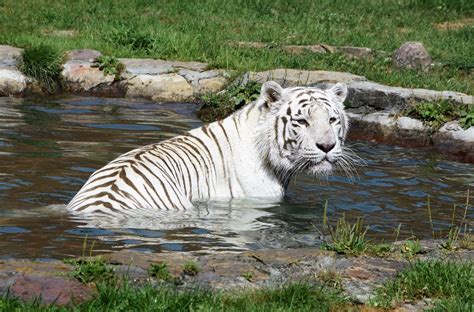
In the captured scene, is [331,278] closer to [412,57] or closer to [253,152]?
[253,152]

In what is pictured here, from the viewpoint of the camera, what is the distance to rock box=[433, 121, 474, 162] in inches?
431

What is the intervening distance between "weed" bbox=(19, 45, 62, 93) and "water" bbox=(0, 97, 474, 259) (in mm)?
454

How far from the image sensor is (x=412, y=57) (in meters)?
14.6

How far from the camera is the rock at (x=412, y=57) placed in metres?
14.5

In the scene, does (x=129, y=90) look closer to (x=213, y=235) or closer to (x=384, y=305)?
(x=213, y=235)

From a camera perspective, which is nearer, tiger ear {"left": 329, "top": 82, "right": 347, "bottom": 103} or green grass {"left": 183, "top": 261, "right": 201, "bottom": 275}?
green grass {"left": 183, "top": 261, "right": 201, "bottom": 275}

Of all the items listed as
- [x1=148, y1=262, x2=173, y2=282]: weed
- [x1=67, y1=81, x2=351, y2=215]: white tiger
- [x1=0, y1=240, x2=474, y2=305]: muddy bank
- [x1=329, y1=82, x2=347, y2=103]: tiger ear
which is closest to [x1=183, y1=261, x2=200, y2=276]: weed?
[x1=0, y1=240, x2=474, y2=305]: muddy bank

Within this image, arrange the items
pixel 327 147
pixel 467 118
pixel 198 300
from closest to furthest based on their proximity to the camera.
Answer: pixel 198 300
pixel 327 147
pixel 467 118

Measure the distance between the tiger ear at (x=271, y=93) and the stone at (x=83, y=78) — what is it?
5.60m

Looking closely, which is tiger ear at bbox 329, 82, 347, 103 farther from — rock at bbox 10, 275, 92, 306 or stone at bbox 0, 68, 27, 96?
stone at bbox 0, 68, 27, 96

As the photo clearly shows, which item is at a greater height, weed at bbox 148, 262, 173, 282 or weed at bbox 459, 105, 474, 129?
weed at bbox 459, 105, 474, 129

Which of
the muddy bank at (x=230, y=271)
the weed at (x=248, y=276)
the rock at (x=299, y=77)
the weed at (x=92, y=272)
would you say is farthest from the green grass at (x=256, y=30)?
the weed at (x=92, y=272)

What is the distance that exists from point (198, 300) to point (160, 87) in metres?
8.66

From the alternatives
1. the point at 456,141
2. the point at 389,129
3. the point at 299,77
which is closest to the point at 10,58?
the point at 299,77
